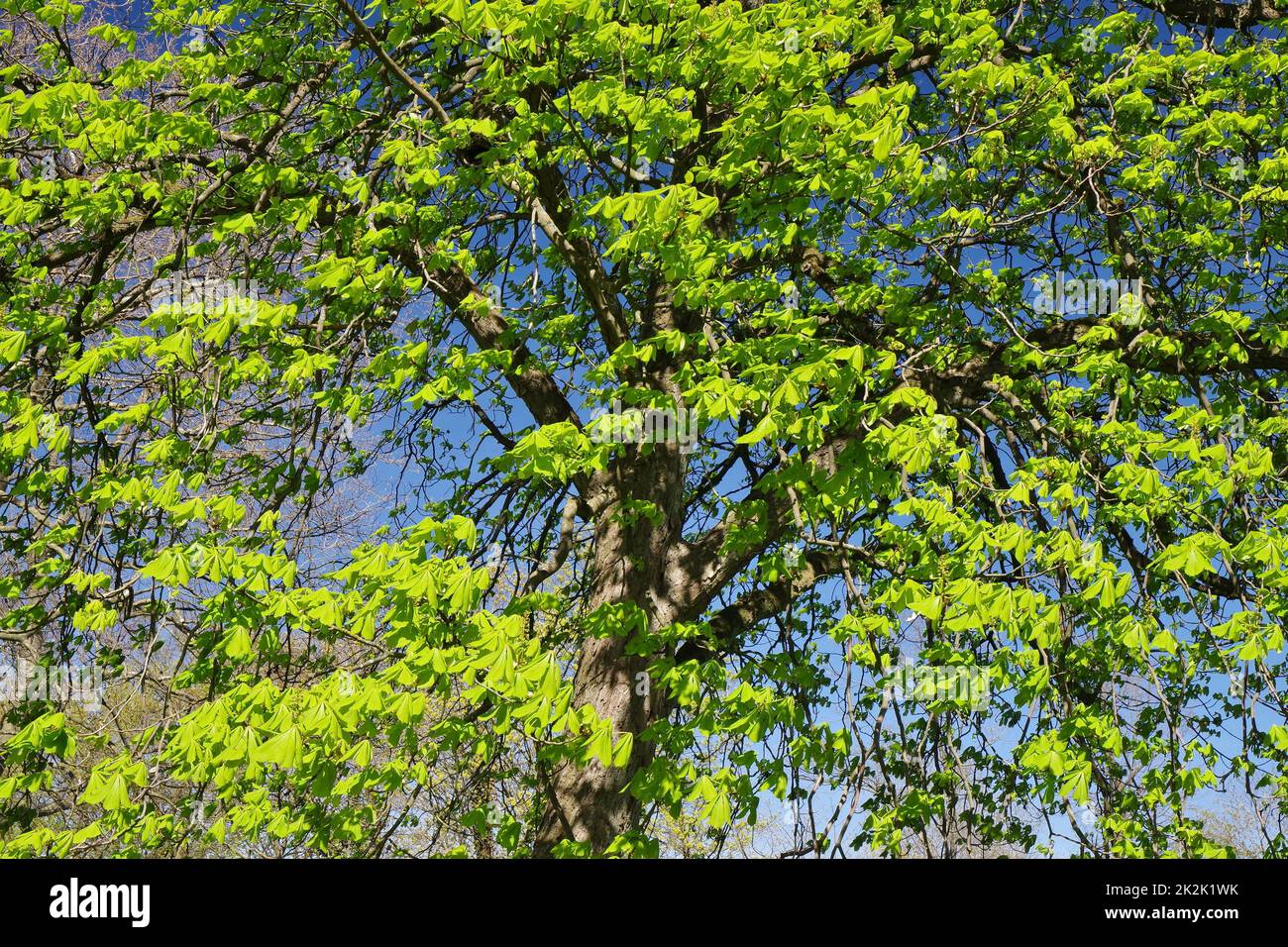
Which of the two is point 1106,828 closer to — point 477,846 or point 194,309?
point 477,846

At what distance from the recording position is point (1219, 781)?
482 cm

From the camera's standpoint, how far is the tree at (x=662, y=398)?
404cm

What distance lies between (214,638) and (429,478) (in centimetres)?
292

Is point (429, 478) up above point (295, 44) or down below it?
below

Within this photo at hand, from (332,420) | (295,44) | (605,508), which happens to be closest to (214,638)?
(332,420)

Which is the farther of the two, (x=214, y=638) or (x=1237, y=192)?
(x=1237, y=192)

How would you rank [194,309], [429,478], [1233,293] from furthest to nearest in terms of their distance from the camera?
[429,478] → [1233,293] → [194,309]

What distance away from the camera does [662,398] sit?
4.64 meters

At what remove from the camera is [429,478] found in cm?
777

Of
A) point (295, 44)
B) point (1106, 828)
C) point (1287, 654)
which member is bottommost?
point (1106, 828)

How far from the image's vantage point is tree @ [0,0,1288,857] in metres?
4.04
